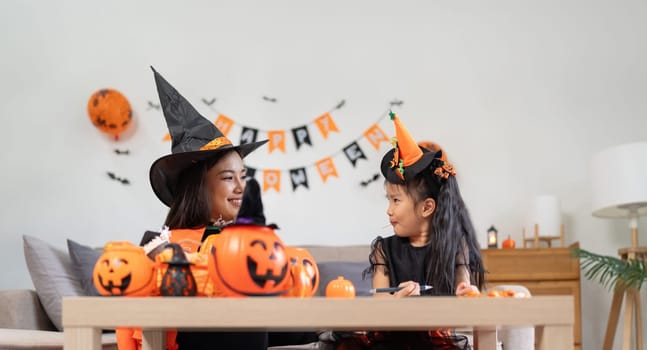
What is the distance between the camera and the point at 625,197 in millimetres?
3781

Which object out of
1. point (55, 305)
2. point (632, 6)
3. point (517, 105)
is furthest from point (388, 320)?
point (632, 6)

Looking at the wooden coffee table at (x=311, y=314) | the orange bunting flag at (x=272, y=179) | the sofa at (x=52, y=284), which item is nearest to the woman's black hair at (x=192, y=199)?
the sofa at (x=52, y=284)

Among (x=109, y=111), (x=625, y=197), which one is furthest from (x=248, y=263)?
(x=109, y=111)

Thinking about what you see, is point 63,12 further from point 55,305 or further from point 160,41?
point 55,305

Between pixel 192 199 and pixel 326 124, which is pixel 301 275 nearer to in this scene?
pixel 192 199

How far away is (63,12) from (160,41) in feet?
1.96

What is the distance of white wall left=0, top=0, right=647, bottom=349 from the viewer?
4.31 metres

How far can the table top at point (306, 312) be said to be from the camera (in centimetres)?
115

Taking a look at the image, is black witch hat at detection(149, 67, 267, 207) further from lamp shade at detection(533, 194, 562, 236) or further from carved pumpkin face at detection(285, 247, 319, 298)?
lamp shade at detection(533, 194, 562, 236)

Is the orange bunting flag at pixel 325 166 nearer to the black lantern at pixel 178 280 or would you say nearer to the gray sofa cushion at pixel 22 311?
the gray sofa cushion at pixel 22 311

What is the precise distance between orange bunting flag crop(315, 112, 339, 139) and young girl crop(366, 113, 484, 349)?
6.67ft

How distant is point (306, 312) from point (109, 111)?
3.35 meters

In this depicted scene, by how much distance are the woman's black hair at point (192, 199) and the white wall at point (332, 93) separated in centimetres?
203

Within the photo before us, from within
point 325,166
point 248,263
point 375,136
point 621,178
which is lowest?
point 248,263
